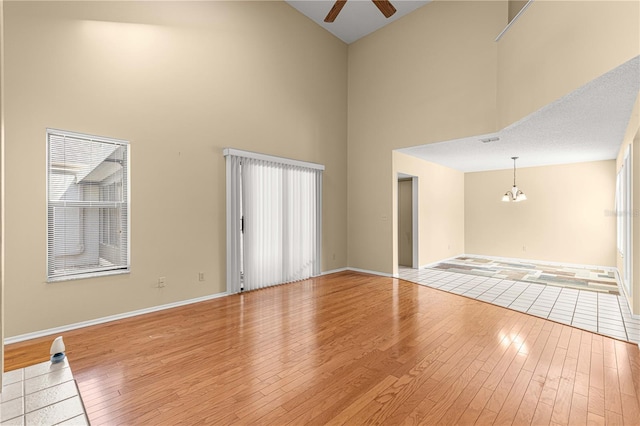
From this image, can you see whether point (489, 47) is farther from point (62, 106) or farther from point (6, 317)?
point (6, 317)

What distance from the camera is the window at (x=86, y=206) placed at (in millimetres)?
3264

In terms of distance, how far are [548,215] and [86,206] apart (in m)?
9.15

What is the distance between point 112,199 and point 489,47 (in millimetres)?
5866

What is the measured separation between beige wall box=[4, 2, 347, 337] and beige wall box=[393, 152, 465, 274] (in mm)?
2634

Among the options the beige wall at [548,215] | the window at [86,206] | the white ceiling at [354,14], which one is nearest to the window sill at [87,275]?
the window at [86,206]

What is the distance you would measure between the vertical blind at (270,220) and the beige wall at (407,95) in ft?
3.67

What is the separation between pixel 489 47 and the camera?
15.9 feet

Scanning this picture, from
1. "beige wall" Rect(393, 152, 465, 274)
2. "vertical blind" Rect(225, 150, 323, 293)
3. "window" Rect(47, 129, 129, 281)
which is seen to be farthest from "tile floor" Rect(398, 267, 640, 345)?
"window" Rect(47, 129, 129, 281)

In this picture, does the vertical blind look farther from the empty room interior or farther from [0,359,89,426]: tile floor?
[0,359,89,426]: tile floor

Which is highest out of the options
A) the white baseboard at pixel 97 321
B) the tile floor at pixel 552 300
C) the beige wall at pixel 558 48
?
the beige wall at pixel 558 48

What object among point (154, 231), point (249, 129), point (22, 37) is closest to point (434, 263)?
point (249, 129)

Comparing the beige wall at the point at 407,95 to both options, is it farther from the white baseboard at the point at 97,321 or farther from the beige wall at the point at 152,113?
the white baseboard at the point at 97,321

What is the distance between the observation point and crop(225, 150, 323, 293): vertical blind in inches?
186

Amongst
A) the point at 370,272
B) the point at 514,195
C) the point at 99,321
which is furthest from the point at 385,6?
the point at 514,195
